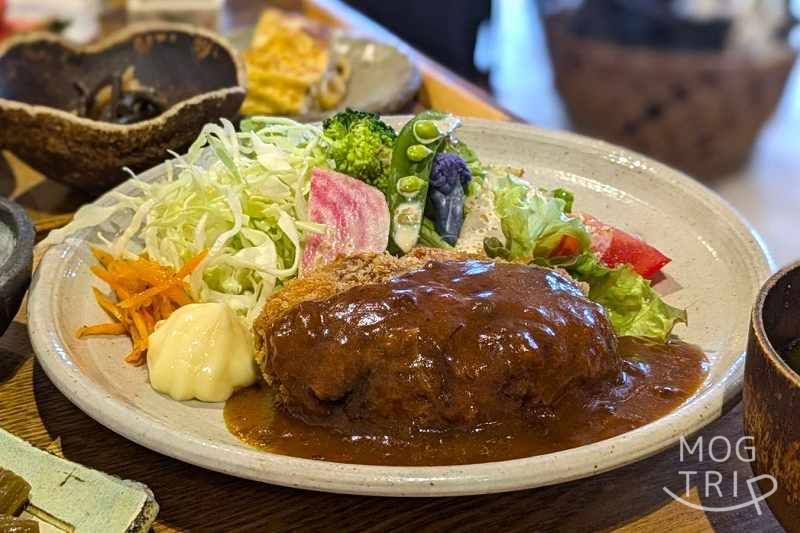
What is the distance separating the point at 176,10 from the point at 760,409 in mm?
4208

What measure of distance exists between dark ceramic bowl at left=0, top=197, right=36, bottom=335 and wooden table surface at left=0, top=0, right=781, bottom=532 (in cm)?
29

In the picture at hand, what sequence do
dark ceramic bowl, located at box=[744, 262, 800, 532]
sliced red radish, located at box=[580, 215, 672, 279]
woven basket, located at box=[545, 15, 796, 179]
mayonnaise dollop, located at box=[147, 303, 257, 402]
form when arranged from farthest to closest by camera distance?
woven basket, located at box=[545, 15, 796, 179], sliced red radish, located at box=[580, 215, 672, 279], mayonnaise dollop, located at box=[147, 303, 257, 402], dark ceramic bowl, located at box=[744, 262, 800, 532]

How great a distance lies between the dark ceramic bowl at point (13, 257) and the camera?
2.15m

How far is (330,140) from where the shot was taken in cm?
270

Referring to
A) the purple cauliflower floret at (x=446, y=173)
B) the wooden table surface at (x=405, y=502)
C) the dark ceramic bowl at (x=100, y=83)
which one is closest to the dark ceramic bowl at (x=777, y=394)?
the wooden table surface at (x=405, y=502)

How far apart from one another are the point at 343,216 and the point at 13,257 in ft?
2.93

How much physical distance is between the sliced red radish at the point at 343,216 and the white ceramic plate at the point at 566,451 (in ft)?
1.95

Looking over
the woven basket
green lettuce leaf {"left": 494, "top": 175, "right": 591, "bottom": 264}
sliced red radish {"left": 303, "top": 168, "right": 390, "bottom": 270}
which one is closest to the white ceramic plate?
green lettuce leaf {"left": 494, "top": 175, "right": 591, "bottom": 264}

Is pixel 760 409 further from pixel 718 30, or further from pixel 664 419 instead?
pixel 718 30

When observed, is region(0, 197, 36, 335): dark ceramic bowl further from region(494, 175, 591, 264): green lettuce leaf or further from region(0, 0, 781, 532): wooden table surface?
region(494, 175, 591, 264): green lettuce leaf

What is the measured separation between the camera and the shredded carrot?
2309 mm

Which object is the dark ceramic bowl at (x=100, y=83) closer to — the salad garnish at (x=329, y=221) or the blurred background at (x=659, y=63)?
the salad garnish at (x=329, y=221)

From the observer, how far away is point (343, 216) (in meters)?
2.57

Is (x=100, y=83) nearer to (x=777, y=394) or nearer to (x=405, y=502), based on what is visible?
(x=405, y=502)
